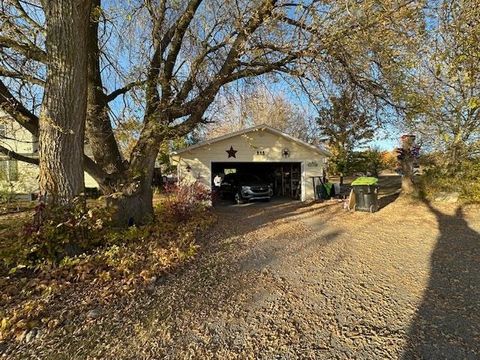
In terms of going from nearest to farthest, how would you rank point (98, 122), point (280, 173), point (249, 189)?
point (98, 122) < point (249, 189) < point (280, 173)

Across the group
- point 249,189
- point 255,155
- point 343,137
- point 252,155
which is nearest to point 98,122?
point 252,155

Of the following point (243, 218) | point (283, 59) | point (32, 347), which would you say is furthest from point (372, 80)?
point (32, 347)

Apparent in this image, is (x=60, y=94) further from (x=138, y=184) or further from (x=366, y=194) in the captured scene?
(x=366, y=194)

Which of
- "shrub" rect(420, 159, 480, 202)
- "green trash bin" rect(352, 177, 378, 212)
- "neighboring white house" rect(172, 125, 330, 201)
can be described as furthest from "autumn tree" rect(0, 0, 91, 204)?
"shrub" rect(420, 159, 480, 202)

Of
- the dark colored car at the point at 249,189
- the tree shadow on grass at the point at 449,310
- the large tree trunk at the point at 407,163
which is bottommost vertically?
the tree shadow on grass at the point at 449,310

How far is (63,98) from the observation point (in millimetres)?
4184

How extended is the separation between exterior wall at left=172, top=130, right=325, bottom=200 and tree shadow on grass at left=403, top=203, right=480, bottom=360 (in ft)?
26.4

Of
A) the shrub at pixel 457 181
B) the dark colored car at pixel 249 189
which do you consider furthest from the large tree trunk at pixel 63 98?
the shrub at pixel 457 181

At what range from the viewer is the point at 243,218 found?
30.4 feet

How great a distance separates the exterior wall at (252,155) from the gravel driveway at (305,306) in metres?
6.48

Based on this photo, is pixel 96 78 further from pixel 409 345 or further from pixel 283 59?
pixel 409 345

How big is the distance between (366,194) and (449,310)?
23.3 ft

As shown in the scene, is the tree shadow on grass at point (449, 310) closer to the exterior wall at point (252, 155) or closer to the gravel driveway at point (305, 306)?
the gravel driveway at point (305, 306)

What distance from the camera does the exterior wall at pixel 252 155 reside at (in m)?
12.3
